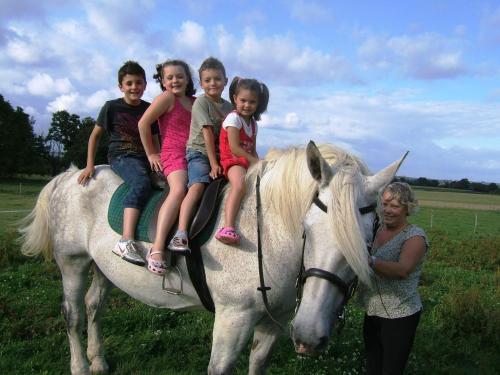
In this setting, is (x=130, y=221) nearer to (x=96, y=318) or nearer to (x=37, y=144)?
(x=96, y=318)

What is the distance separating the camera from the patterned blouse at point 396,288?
314cm

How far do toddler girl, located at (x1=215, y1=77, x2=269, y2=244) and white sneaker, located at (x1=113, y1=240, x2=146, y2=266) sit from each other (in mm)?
720

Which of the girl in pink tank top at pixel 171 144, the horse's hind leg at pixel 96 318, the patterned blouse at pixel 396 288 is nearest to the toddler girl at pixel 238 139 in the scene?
the girl in pink tank top at pixel 171 144

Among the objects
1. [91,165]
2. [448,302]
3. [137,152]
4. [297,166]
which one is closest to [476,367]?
[448,302]

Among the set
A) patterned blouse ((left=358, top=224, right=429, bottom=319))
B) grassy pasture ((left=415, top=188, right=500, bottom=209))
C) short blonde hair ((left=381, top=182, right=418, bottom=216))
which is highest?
short blonde hair ((left=381, top=182, right=418, bottom=216))

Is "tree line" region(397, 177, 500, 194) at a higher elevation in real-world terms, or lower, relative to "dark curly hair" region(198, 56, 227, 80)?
lower

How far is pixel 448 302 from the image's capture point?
19.5 ft

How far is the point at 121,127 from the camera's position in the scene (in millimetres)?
4102

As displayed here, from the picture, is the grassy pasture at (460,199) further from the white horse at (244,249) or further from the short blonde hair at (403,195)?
the white horse at (244,249)

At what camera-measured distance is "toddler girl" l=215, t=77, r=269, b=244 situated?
2992mm

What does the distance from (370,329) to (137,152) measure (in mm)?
2546

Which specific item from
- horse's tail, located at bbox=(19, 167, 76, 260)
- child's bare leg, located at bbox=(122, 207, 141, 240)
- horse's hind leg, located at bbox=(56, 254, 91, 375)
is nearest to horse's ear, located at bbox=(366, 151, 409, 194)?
child's bare leg, located at bbox=(122, 207, 141, 240)

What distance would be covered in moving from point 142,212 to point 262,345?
1.45 meters

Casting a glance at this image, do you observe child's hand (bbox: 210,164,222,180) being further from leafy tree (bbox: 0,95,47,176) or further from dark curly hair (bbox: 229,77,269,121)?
leafy tree (bbox: 0,95,47,176)
